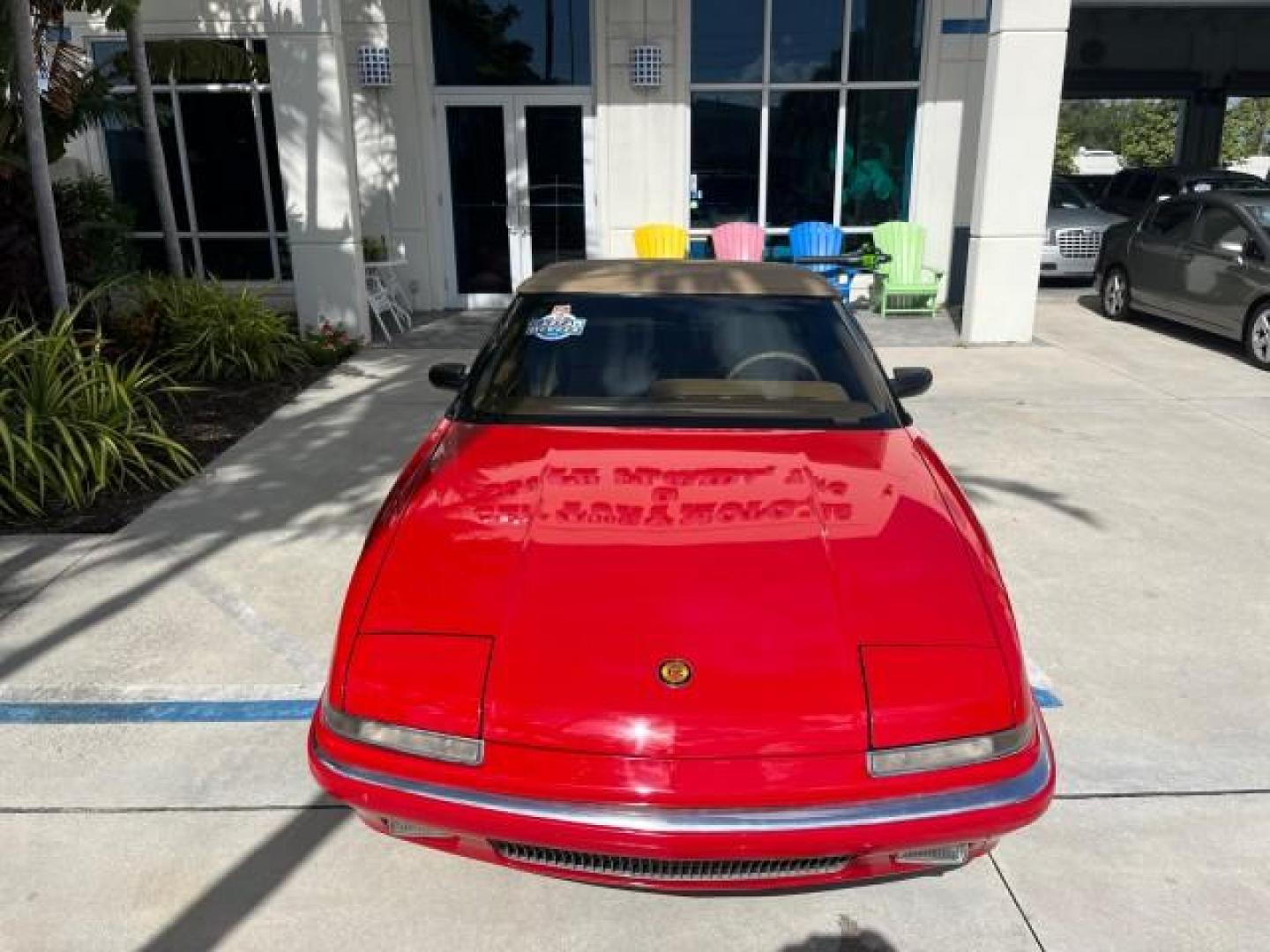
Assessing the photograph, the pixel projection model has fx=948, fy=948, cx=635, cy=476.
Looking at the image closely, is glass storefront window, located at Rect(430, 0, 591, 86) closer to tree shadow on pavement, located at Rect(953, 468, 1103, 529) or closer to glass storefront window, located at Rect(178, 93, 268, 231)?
glass storefront window, located at Rect(178, 93, 268, 231)

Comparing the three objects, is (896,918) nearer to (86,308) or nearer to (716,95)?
(86,308)

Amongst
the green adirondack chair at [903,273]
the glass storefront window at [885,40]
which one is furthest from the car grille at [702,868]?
the glass storefront window at [885,40]

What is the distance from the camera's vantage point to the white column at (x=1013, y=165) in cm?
931

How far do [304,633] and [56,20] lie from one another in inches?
300

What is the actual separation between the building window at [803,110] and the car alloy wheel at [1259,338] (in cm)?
453

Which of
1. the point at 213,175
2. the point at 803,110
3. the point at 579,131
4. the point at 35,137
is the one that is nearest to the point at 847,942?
the point at 35,137

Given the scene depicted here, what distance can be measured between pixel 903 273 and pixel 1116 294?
106 inches

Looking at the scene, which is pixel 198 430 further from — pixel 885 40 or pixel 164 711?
pixel 885 40

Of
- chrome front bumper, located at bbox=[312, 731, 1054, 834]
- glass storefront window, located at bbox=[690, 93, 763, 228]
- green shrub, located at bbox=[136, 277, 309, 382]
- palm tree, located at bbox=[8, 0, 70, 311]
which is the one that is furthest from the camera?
glass storefront window, located at bbox=[690, 93, 763, 228]

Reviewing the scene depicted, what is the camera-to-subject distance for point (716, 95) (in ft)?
39.8

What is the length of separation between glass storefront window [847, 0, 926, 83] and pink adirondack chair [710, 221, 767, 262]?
2365 millimetres

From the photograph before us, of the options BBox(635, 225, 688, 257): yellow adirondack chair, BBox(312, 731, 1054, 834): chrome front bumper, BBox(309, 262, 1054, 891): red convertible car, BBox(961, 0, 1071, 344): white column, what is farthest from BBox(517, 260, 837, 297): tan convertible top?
BBox(635, 225, 688, 257): yellow adirondack chair

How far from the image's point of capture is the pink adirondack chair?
12.1 meters

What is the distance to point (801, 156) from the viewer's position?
1245 centimetres
